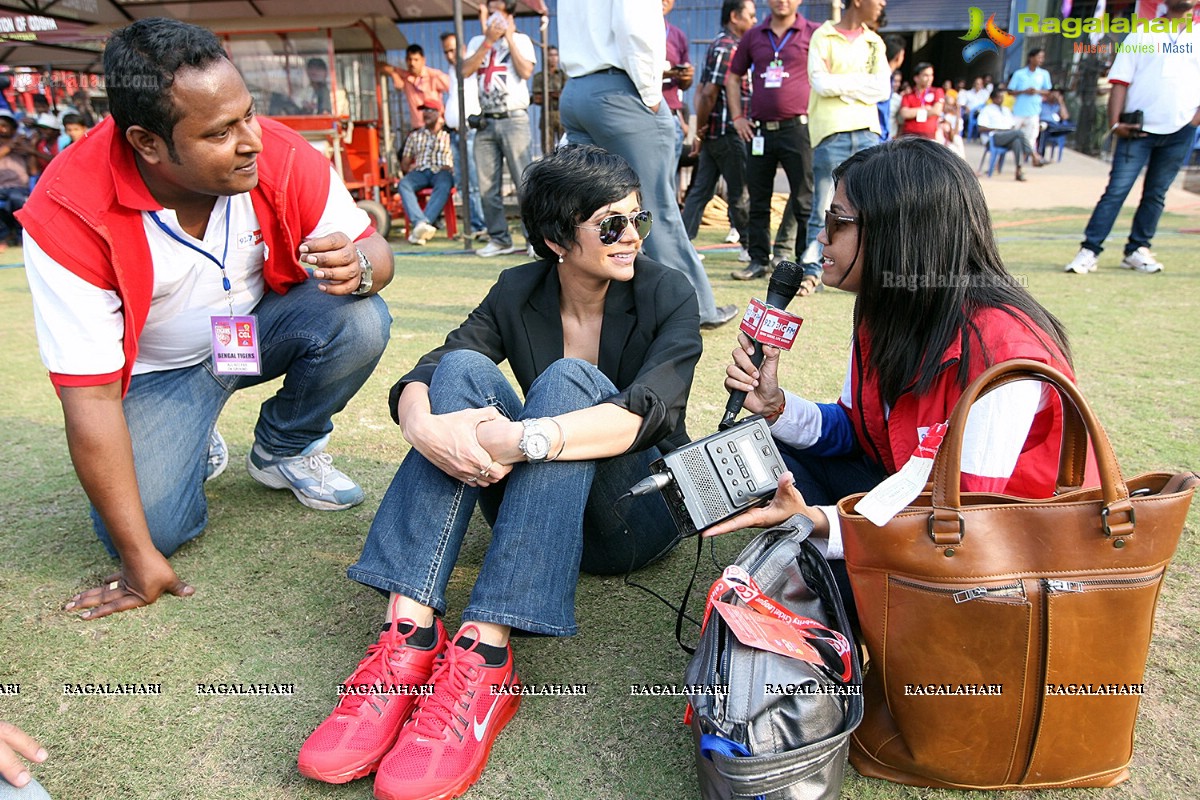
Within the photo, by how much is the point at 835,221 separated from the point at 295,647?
64.1 inches

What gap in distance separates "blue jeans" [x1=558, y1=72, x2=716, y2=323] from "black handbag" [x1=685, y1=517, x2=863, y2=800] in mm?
2962

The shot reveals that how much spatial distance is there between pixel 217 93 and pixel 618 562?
1.56m

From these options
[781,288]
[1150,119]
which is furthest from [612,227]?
[1150,119]

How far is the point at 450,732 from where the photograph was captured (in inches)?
66.2

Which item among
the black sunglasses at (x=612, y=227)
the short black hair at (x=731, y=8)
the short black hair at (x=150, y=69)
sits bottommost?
the black sunglasses at (x=612, y=227)

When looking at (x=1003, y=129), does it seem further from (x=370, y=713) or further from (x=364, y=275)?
(x=370, y=713)

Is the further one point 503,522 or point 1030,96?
point 1030,96

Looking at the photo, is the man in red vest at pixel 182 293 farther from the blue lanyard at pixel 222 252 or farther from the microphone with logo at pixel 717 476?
the microphone with logo at pixel 717 476

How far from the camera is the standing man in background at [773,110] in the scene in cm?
593

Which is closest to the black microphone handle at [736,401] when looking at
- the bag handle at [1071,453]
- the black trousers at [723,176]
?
the bag handle at [1071,453]

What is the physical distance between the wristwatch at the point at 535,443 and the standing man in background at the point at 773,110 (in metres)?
4.77

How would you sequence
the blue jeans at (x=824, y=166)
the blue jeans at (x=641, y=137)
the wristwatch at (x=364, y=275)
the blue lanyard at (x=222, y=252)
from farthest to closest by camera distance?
A: 1. the blue jeans at (x=824, y=166)
2. the blue jeans at (x=641, y=137)
3. the wristwatch at (x=364, y=275)
4. the blue lanyard at (x=222, y=252)

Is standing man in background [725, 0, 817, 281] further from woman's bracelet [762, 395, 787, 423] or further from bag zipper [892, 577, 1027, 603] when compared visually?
bag zipper [892, 577, 1027, 603]

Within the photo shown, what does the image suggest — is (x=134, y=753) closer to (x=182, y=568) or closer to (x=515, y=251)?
(x=182, y=568)
